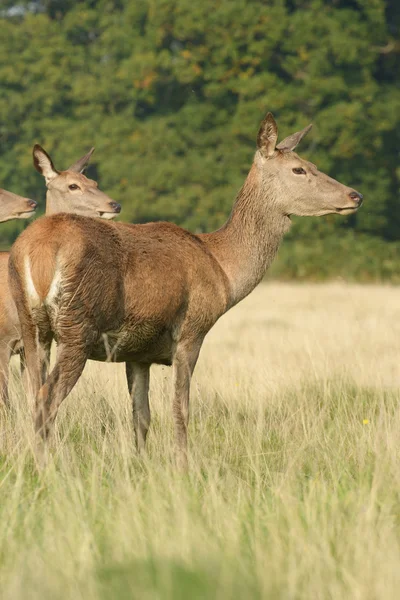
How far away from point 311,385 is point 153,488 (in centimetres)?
341

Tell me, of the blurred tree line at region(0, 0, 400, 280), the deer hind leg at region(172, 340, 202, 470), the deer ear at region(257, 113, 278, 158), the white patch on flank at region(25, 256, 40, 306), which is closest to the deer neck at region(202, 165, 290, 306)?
the deer ear at region(257, 113, 278, 158)

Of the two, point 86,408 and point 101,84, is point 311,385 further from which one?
point 101,84

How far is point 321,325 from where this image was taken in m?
12.5

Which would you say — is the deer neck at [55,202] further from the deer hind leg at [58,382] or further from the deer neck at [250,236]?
the deer hind leg at [58,382]

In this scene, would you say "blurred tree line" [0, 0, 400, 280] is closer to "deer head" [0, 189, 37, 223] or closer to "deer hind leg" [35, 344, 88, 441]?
"deer head" [0, 189, 37, 223]

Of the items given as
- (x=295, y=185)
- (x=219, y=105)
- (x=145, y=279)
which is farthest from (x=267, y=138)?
(x=219, y=105)

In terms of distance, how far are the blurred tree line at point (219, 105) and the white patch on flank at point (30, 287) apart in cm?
1754

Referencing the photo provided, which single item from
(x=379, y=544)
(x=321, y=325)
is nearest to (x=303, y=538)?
(x=379, y=544)

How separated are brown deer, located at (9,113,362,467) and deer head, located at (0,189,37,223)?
246cm

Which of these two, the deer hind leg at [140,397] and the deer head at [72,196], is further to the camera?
the deer head at [72,196]

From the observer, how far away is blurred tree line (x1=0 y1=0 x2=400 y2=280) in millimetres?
23297

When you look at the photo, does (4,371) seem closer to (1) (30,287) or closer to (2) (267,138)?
(1) (30,287)

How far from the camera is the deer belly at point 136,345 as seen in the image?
17.2 feet

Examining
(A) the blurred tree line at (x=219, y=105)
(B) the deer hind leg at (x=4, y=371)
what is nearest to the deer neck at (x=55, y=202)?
Result: (B) the deer hind leg at (x=4, y=371)
